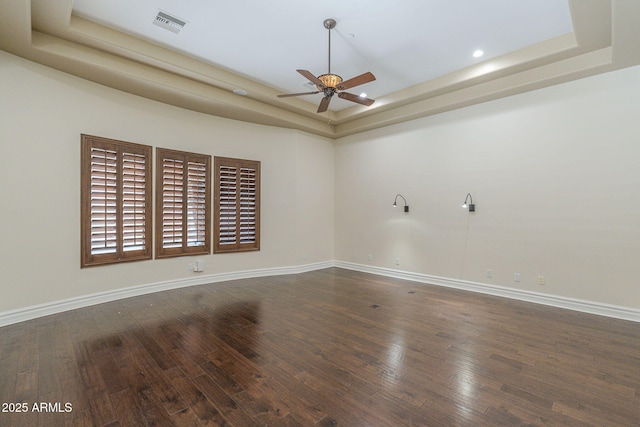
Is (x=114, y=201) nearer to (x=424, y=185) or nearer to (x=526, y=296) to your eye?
(x=424, y=185)

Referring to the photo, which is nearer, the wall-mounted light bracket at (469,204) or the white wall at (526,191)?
the white wall at (526,191)

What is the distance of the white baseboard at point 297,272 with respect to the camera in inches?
145

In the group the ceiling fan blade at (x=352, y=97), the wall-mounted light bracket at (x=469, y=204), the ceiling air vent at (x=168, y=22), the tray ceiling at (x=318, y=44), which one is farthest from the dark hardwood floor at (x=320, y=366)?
the ceiling air vent at (x=168, y=22)

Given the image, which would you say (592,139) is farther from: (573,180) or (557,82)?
(557,82)

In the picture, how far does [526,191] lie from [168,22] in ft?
18.2

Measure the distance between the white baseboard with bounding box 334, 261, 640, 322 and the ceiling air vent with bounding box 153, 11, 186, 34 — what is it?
5.44m

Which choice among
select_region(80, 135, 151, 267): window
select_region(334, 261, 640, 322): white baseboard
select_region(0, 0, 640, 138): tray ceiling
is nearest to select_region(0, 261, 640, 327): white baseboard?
select_region(334, 261, 640, 322): white baseboard

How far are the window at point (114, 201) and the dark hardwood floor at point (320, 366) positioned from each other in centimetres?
86

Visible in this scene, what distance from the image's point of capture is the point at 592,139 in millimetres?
3975

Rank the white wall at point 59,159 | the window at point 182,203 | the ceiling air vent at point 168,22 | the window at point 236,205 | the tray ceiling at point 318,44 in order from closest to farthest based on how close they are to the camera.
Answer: the tray ceiling at point 318,44
the ceiling air vent at point 168,22
the white wall at point 59,159
the window at point 182,203
the window at point 236,205

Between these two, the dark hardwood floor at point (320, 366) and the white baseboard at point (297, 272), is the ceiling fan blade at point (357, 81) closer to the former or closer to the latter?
the dark hardwood floor at point (320, 366)

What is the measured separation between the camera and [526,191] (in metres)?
4.50

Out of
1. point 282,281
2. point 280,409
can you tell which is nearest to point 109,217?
point 282,281

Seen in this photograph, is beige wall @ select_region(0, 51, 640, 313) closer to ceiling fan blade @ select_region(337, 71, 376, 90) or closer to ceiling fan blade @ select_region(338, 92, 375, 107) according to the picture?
ceiling fan blade @ select_region(338, 92, 375, 107)
